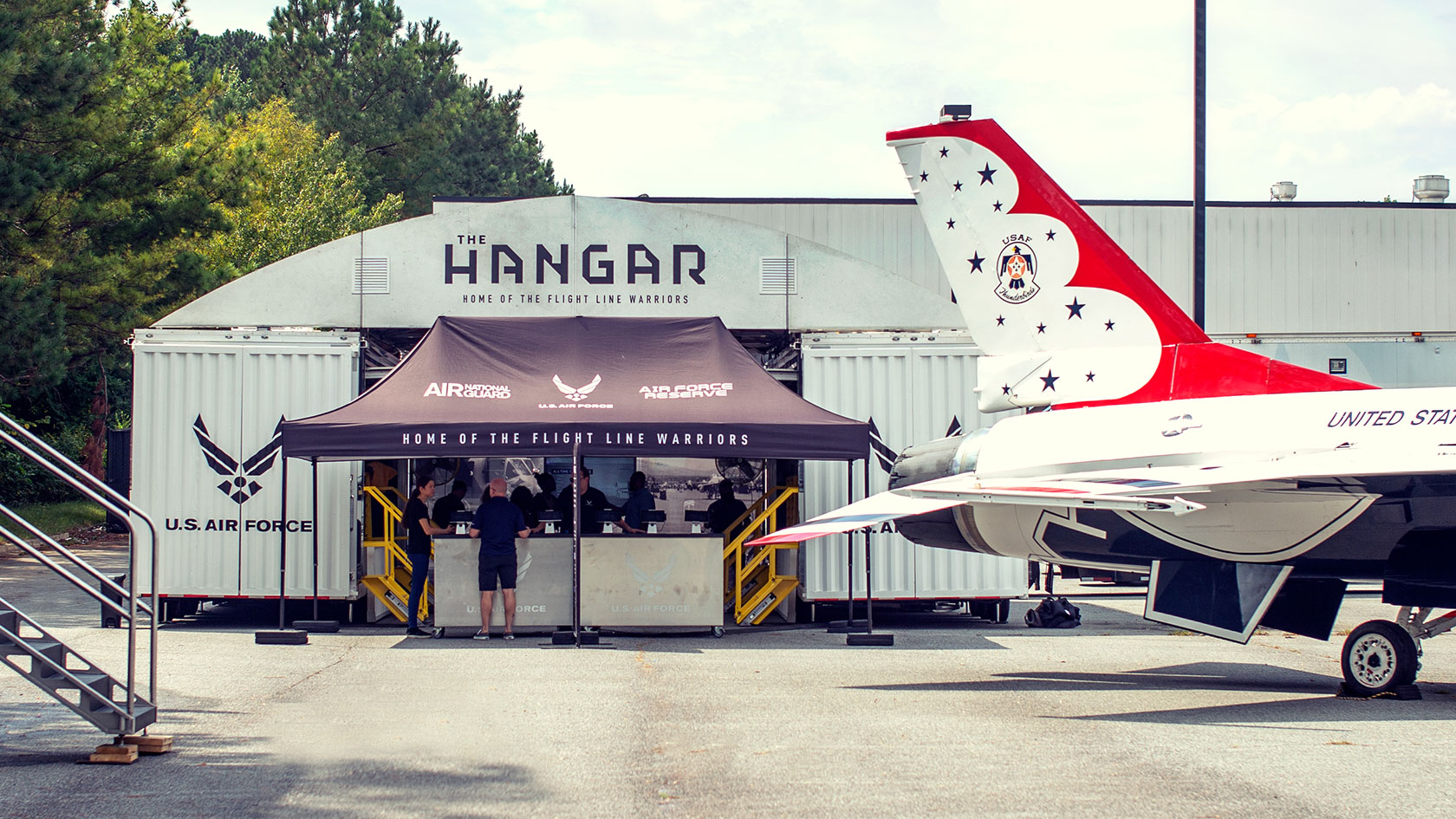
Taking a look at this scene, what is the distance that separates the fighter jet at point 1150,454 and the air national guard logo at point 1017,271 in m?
0.02

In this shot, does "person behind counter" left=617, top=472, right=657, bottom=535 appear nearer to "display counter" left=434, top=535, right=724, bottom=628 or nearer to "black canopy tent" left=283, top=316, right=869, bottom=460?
"display counter" left=434, top=535, right=724, bottom=628

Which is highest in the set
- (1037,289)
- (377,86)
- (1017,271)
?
(377,86)

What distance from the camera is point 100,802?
22.2 feet

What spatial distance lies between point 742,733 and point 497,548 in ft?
19.6

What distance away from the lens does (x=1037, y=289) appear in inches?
492

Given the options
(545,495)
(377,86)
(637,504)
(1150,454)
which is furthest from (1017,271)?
(377,86)

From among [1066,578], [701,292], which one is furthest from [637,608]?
[1066,578]

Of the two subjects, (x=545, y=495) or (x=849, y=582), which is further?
(x=545, y=495)

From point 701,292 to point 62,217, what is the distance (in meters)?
15.2

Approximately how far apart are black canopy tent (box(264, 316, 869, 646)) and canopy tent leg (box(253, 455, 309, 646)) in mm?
103

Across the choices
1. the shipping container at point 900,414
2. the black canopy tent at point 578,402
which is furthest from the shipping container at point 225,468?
the shipping container at point 900,414

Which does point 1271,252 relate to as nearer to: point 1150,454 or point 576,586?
point 1150,454

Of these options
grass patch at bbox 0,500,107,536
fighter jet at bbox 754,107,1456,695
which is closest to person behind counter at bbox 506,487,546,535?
fighter jet at bbox 754,107,1456,695

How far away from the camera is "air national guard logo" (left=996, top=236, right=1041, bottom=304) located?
493 inches
